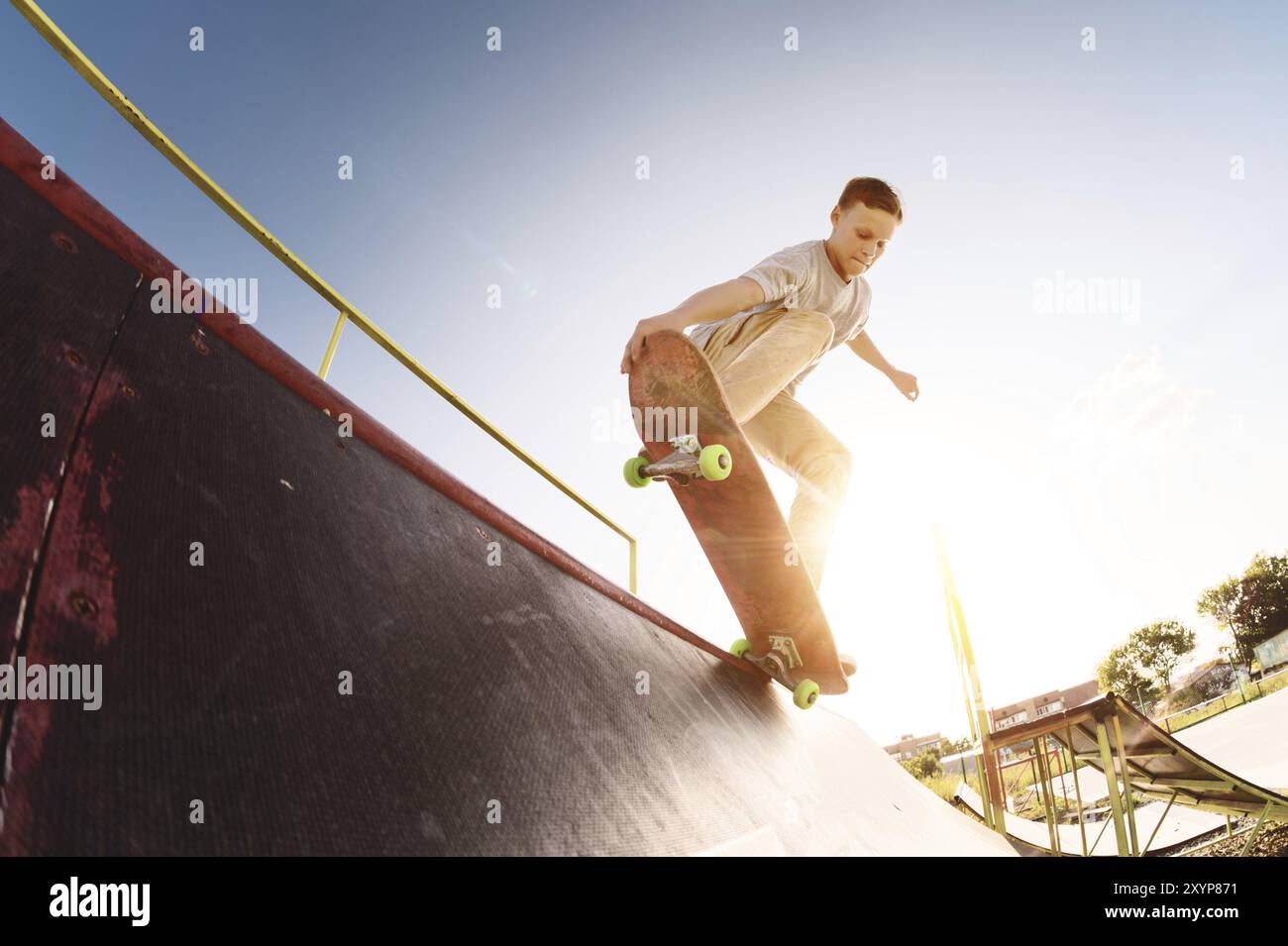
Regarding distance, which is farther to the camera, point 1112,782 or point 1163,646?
point 1163,646

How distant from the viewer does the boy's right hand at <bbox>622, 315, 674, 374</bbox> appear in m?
2.14

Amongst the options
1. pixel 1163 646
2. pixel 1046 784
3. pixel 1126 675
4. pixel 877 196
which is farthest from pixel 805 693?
pixel 1163 646

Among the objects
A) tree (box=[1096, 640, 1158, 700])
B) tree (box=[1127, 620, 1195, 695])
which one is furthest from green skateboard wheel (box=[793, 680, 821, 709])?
tree (box=[1127, 620, 1195, 695])

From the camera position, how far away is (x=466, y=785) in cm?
96

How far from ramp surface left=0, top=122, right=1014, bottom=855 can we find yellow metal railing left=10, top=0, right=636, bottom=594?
1039 millimetres

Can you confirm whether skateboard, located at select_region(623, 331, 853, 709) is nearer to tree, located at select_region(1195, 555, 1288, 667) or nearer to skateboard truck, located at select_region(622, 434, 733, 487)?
skateboard truck, located at select_region(622, 434, 733, 487)

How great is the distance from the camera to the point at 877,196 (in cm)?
280

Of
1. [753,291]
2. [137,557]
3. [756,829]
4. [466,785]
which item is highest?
[753,291]

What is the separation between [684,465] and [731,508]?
16.1 inches

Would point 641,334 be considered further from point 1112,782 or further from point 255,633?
point 1112,782

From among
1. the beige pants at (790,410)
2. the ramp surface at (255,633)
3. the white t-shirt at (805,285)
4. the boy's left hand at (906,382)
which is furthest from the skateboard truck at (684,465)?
the boy's left hand at (906,382)
